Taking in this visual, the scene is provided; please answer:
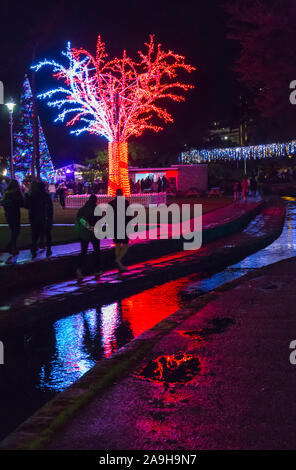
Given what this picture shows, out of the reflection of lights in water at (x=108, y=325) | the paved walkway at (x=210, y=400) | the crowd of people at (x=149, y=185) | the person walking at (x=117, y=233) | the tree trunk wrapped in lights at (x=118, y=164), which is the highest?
the tree trunk wrapped in lights at (x=118, y=164)

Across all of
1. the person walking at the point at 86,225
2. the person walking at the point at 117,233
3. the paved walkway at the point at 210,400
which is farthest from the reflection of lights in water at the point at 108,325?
the person walking at the point at 117,233

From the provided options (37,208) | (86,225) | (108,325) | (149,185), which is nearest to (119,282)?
(86,225)

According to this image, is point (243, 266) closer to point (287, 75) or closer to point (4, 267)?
point (4, 267)

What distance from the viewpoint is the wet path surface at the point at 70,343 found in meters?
5.31

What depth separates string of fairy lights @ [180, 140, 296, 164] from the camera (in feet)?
179

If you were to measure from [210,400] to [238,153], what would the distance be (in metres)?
56.9

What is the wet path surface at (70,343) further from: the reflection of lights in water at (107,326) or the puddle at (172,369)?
the puddle at (172,369)

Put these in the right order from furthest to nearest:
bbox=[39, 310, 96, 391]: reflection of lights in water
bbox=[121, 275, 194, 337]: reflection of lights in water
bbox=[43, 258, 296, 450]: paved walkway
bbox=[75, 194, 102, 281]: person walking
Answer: bbox=[75, 194, 102, 281]: person walking < bbox=[121, 275, 194, 337]: reflection of lights in water < bbox=[39, 310, 96, 391]: reflection of lights in water < bbox=[43, 258, 296, 450]: paved walkway

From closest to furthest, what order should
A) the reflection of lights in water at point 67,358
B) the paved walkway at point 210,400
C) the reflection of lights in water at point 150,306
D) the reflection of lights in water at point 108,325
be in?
the paved walkway at point 210,400 < the reflection of lights in water at point 67,358 < the reflection of lights in water at point 108,325 < the reflection of lights in water at point 150,306

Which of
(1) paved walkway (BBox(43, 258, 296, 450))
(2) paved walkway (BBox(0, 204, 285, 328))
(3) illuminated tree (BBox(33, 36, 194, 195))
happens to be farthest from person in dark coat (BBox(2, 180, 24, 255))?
(3) illuminated tree (BBox(33, 36, 194, 195))

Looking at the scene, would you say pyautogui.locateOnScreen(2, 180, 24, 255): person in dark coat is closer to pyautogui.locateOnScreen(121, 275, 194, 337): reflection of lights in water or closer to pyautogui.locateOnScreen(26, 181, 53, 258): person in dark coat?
pyautogui.locateOnScreen(26, 181, 53, 258): person in dark coat

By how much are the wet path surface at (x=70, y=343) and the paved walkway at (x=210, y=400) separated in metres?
0.73

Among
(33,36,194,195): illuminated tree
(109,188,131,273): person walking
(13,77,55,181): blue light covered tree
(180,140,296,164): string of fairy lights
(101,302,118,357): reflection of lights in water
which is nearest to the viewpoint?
(101,302,118,357): reflection of lights in water

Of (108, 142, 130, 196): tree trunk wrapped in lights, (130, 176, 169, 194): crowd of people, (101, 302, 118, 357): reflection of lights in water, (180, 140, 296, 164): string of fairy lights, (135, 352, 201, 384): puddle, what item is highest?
(180, 140, 296, 164): string of fairy lights
